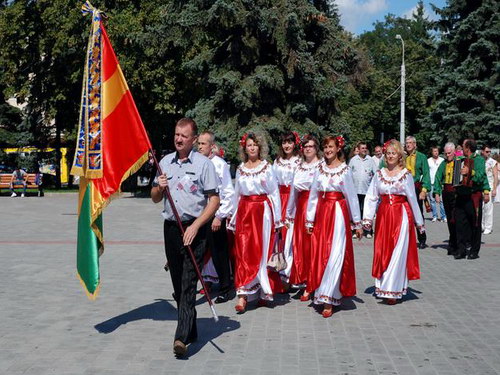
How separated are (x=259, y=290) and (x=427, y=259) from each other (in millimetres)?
4893

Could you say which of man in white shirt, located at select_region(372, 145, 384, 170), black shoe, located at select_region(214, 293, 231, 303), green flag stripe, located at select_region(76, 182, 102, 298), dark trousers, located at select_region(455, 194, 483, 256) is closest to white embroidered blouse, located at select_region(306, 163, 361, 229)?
black shoe, located at select_region(214, 293, 231, 303)

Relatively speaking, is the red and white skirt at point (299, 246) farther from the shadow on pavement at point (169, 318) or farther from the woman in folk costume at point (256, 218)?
the shadow on pavement at point (169, 318)

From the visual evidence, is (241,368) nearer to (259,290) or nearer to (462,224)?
(259,290)

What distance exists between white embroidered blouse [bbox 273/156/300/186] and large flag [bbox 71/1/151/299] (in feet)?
9.94

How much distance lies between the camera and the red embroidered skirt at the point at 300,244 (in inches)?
347

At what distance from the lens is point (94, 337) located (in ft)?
22.2

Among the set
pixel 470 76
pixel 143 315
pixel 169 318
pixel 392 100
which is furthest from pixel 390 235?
pixel 392 100

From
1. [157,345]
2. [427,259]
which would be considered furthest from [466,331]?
[427,259]

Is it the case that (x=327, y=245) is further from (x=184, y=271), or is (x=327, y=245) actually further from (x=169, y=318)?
(x=184, y=271)

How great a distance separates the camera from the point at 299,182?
9016 millimetres

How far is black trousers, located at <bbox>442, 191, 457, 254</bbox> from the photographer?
12.8 m

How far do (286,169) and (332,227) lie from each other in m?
1.71

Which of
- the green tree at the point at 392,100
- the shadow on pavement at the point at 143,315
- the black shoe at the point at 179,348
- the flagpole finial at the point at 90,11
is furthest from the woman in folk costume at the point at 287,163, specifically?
the green tree at the point at 392,100

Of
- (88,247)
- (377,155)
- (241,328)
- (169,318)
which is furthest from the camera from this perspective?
(377,155)
